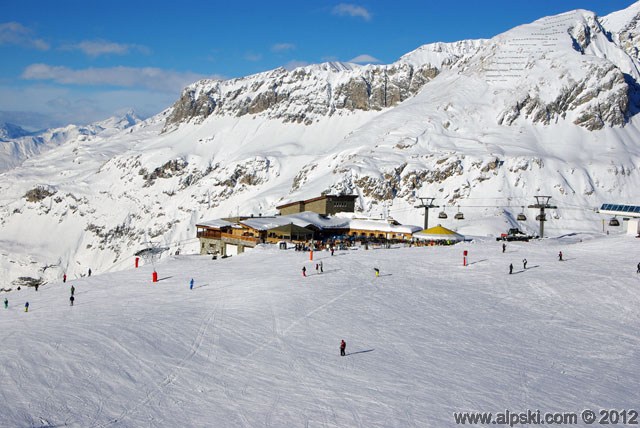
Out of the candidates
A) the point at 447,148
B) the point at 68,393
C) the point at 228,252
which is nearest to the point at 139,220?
the point at 447,148

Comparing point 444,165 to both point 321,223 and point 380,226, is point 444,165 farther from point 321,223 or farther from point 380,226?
point 321,223

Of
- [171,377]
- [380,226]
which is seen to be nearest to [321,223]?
[380,226]

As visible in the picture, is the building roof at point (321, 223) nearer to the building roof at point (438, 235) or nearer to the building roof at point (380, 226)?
the building roof at point (380, 226)

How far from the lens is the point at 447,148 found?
12131cm

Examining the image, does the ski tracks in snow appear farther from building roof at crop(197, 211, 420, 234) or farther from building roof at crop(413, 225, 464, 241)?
building roof at crop(413, 225, 464, 241)

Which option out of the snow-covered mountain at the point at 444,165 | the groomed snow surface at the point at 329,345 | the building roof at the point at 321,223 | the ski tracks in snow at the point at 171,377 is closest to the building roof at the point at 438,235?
the building roof at the point at 321,223

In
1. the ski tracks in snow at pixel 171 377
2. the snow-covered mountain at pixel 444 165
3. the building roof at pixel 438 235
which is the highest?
the snow-covered mountain at pixel 444 165

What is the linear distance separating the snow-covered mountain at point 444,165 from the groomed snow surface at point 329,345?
44579mm

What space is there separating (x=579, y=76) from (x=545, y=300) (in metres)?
111

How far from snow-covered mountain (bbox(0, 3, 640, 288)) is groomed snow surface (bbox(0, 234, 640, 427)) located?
44.6 metres

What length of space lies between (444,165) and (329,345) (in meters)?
87.2

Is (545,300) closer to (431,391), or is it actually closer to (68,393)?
(431,391)

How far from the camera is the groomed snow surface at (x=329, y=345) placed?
2203 cm

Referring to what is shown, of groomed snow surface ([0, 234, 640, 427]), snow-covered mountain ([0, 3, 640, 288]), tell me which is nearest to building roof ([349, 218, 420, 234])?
snow-covered mountain ([0, 3, 640, 288])
